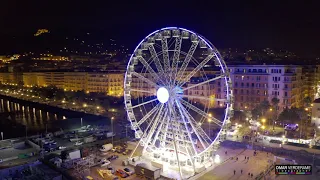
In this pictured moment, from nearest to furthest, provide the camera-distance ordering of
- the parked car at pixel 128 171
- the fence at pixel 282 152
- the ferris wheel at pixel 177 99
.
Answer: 1. the ferris wheel at pixel 177 99
2. the parked car at pixel 128 171
3. the fence at pixel 282 152

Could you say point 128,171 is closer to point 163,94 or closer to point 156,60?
point 163,94

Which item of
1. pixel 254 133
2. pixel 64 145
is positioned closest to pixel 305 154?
pixel 254 133

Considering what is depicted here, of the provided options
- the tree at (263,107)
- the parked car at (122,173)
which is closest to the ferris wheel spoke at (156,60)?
the parked car at (122,173)

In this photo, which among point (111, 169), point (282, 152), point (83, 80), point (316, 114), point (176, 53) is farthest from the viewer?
point (83, 80)

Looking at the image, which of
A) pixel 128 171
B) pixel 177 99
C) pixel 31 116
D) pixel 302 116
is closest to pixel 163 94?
pixel 177 99

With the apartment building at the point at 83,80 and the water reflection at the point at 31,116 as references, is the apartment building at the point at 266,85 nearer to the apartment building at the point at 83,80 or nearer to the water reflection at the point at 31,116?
the apartment building at the point at 83,80

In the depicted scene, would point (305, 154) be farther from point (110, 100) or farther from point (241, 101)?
point (110, 100)
